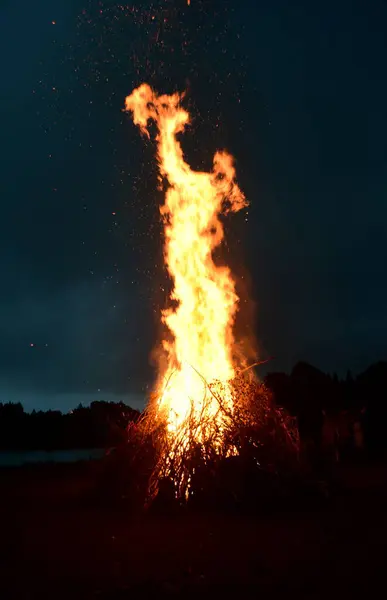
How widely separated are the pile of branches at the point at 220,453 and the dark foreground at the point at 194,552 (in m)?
0.61

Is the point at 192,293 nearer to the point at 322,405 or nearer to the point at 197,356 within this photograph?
the point at 197,356

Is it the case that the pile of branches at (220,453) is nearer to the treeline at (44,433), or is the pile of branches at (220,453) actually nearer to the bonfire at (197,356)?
the bonfire at (197,356)

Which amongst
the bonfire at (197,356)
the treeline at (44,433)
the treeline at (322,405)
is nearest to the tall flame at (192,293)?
the bonfire at (197,356)

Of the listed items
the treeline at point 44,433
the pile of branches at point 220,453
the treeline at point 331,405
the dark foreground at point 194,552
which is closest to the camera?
the dark foreground at point 194,552

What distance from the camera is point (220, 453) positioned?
390 inches

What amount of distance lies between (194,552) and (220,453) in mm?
3436

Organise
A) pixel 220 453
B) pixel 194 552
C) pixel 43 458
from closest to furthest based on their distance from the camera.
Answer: pixel 194 552 → pixel 220 453 → pixel 43 458

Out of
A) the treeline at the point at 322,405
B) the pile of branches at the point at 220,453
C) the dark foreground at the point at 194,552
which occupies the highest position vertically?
the treeline at the point at 322,405

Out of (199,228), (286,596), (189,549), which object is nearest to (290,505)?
(189,549)

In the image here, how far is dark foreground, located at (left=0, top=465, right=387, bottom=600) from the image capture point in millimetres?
5176

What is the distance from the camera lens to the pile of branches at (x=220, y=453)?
9.48 meters

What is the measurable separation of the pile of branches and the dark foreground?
61 centimetres

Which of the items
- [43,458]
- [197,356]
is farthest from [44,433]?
[197,356]

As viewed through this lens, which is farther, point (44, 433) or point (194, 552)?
point (44, 433)
